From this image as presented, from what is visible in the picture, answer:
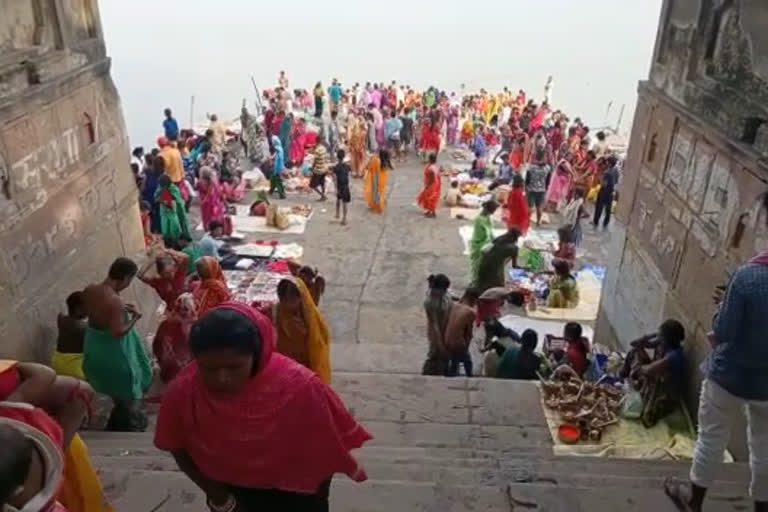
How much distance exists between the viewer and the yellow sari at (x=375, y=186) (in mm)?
11370

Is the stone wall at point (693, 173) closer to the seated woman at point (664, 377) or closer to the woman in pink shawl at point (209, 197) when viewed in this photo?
the seated woman at point (664, 377)

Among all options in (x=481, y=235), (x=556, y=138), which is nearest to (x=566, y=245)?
(x=481, y=235)

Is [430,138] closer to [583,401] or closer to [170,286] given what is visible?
[170,286]

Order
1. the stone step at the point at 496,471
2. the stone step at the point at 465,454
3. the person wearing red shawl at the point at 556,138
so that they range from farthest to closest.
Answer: the person wearing red shawl at the point at 556,138 → the stone step at the point at 465,454 → the stone step at the point at 496,471

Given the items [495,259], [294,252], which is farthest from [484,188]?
[495,259]

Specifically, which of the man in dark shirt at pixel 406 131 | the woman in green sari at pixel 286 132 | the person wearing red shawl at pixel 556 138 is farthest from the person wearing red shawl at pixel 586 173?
the woman in green sari at pixel 286 132

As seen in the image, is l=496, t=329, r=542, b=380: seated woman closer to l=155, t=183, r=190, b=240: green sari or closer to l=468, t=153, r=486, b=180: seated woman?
l=155, t=183, r=190, b=240: green sari

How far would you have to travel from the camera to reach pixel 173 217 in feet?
28.5

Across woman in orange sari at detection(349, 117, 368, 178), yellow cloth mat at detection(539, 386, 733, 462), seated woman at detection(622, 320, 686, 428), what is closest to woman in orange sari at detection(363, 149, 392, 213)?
woman in orange sari at detection(349, 117, 368, 178)

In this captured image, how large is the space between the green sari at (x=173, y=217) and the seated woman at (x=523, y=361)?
5.02 meters

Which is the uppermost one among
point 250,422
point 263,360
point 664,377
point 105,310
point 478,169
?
point 263,360

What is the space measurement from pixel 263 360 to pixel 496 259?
17.7ft

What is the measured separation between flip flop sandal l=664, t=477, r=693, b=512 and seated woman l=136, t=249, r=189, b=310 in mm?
4095

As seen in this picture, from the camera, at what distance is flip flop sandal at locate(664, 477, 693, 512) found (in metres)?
3.15
